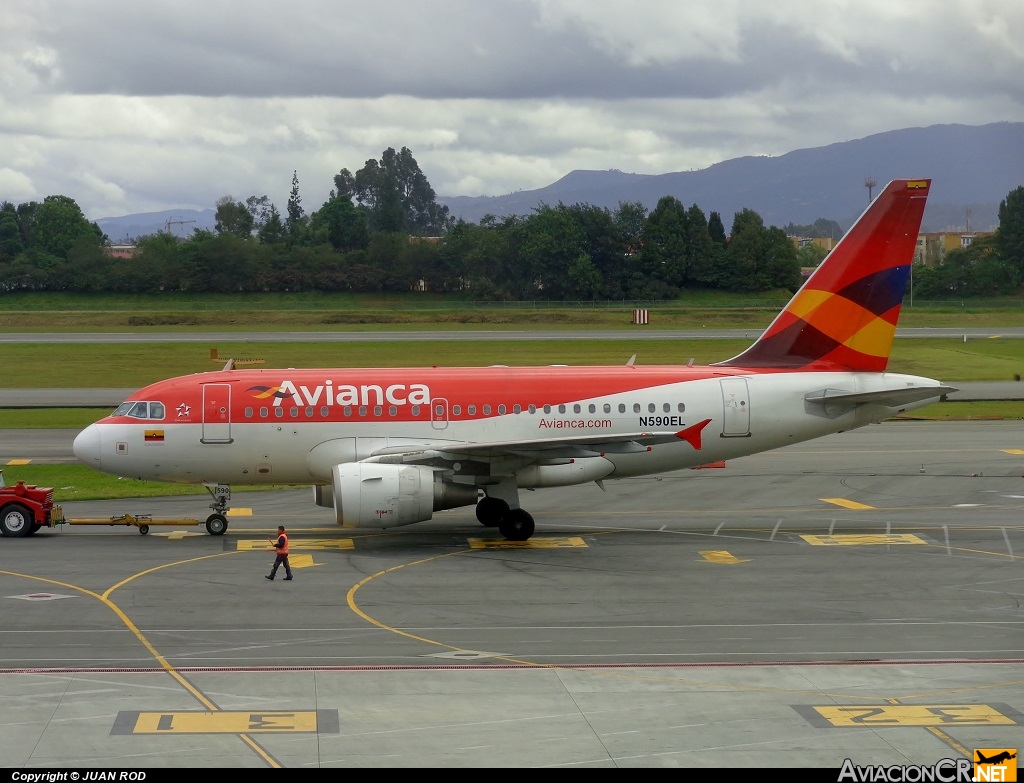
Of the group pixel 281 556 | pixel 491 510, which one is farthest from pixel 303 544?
pixel 491 510

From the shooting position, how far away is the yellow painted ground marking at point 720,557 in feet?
98.8

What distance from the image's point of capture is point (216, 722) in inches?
697

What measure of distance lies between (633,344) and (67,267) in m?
84.3

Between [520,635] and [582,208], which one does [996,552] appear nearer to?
[520,635]

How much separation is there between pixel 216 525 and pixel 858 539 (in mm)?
17830

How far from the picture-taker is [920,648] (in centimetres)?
2216

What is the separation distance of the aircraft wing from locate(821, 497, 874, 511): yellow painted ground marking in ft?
23.8

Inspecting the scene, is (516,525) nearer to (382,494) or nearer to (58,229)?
(382,494)

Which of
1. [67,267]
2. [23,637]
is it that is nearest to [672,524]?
[23,637]

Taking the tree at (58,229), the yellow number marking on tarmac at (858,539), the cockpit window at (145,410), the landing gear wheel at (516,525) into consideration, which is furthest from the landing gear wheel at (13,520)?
the tree at (58,229)

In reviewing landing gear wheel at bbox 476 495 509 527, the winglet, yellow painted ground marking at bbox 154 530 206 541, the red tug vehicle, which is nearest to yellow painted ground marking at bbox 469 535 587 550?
landing gear wheel at bbox 476 495 509 527

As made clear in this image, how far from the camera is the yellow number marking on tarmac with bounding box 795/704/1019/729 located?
17.6 metres

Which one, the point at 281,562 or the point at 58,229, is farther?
→ the point at 58,229

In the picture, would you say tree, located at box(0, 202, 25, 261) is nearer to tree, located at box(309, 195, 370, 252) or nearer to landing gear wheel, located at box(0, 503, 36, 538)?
tree, located at box(309, 195, 370, 252)
